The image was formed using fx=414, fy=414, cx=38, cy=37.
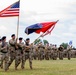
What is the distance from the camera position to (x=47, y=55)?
1870 inches

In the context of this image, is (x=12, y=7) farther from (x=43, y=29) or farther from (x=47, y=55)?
(x=47, y=55)

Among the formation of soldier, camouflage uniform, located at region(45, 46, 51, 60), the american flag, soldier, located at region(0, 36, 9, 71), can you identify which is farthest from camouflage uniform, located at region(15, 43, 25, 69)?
camouflage uniform, located at region(45, 46, 51, 60)

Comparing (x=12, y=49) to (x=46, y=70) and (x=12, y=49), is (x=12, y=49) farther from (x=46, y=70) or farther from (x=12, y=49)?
(x=46, y=70)

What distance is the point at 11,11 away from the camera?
24.3m

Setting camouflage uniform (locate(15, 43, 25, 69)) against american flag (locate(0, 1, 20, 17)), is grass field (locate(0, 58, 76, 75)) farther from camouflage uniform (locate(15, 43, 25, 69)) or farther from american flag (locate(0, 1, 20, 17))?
american flag (locate(0, 1, 20, 17))

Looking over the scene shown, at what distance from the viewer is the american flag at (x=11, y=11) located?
23.8 metres

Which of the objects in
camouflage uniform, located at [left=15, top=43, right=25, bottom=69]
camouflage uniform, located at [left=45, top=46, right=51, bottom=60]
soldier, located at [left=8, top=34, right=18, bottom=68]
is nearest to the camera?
soldier, located at [left=8, top=34, right=18, bottom=68]

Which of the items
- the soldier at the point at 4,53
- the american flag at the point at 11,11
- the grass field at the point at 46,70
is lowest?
the grass field at the point at 46,70

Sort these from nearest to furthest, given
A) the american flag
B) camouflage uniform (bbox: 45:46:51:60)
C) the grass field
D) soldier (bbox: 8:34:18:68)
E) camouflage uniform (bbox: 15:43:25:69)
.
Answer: the grass field, soldier (bbox: 8:34:18:68), camouflage uniform (bbox: 15:43:25:69), the american flag, camouflage uniform (bbox: 45:46:51:60)

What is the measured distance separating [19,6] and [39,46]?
66.8ft

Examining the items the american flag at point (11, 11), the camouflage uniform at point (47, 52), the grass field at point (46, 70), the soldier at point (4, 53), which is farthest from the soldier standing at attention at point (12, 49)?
the camouflage uniform at point (47, 52)

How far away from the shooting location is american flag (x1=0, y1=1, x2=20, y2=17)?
23800 millimetres

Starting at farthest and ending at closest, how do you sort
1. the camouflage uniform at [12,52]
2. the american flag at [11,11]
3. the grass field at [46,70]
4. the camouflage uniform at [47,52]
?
the camouflage uniform at [47,52] → the american flag at [11,11] → the camouflage uniform at [12,52] → the grass field at [46,70]

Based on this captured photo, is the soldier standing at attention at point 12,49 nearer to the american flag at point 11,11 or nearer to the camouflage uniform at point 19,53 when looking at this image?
the camouflage uniform at point 19,53
